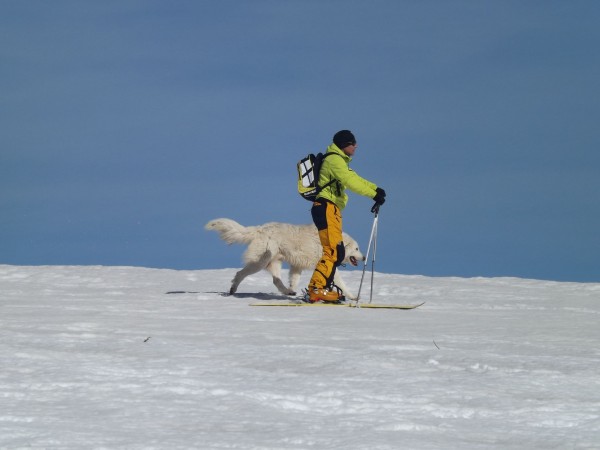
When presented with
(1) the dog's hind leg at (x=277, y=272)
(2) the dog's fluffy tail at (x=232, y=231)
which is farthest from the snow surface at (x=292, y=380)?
(1) the dog's hind leg at (x=277, y=272)

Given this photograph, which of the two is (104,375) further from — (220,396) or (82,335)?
(82,335)

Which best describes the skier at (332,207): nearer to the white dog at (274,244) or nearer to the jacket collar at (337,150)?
the jacket collar at (337,150)

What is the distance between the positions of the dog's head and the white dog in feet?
1.85

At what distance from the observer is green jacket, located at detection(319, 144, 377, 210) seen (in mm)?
11539

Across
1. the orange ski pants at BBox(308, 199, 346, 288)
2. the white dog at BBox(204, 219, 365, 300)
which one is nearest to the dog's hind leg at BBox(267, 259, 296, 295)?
the white dog at BBox(204, 219, 365, 300)

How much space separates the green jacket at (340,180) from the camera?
11539 mm

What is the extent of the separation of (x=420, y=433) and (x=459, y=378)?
137cm

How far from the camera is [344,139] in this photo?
39.1 ft

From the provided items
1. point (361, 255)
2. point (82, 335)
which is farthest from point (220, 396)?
point (361, 255)

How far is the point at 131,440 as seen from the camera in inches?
153

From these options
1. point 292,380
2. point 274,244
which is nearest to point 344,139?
point 274,244

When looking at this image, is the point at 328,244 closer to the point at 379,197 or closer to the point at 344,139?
the point at 379,197

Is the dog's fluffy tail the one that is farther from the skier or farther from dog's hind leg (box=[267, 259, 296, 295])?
the skier

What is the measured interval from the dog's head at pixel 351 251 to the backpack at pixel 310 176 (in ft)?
4.49
